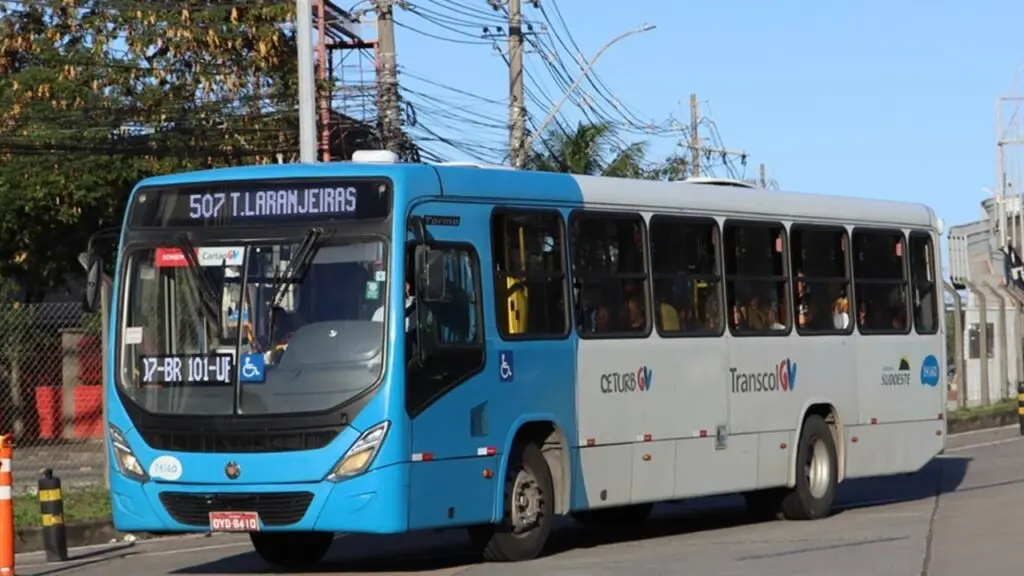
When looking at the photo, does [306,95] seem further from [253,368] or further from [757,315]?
[253,368]

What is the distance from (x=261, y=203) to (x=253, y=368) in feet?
4.05

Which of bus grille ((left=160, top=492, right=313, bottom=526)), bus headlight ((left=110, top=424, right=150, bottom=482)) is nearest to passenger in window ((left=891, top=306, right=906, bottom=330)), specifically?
bus grille ((left=160, top=492, right=313, bottom=526))

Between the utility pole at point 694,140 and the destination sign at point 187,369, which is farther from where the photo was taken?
the utility pole at point 694,140

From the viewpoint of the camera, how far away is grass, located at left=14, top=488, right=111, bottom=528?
17.2 m

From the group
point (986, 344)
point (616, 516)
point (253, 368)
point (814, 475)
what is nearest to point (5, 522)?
point (253, 368)

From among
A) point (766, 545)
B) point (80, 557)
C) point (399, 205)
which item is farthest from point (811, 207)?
point (80, 557)

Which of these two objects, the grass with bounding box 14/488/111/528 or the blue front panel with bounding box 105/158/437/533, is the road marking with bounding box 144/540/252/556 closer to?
the grass with bounding box 14/488/111/528

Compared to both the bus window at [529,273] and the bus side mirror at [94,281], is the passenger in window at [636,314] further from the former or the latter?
the bus side mirror at [94,281]

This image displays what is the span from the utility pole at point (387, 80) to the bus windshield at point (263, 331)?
15795mm

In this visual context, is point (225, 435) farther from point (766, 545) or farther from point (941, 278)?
point (941, 278)

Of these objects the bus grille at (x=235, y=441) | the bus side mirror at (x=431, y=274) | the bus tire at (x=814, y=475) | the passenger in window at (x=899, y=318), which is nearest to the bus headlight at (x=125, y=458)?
the bus grille at (x=235, y=441)

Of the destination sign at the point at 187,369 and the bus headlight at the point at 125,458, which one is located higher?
the destination sign at the point at 187,369

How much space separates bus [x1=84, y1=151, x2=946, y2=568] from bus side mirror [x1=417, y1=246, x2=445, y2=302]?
0.02 m

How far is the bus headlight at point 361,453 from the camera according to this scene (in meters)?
12.5
